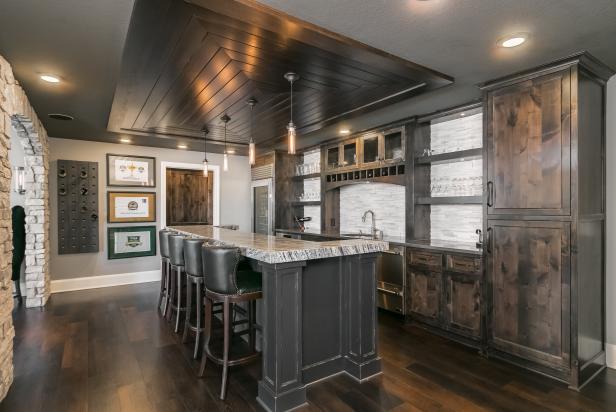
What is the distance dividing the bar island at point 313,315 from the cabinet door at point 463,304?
3.42 ft

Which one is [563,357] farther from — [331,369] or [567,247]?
[331,369]

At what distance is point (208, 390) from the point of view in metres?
2.36

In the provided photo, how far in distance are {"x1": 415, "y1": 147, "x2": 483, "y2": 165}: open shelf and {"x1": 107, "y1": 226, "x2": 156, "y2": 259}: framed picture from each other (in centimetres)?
459

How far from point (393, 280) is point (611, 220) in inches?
78.6

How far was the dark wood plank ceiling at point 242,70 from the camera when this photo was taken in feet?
6.31

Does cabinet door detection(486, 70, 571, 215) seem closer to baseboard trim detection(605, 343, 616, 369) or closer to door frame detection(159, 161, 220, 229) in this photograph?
baseboard trim detection(605, 343, 616, 369)

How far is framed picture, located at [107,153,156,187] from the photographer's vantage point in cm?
554

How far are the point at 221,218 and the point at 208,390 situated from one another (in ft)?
14.7

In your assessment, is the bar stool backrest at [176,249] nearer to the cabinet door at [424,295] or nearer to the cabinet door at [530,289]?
the cabinet door at [424,295]

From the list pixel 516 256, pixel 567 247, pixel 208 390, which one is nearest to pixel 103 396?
pixel 208 390

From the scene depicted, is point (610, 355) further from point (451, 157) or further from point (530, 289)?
point (451, 157)

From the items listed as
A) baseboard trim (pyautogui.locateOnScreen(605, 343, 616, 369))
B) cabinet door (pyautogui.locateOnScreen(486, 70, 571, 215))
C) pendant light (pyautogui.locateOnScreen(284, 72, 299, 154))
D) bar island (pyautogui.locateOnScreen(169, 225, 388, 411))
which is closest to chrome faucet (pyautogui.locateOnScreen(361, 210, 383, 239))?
cabinet door (pyautogui.locateOnScreen(486, 70, 571, 215))

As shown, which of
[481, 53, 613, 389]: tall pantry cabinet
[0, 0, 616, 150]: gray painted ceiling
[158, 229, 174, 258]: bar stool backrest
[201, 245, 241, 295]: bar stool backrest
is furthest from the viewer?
[158, 229, 174, 258]: bar stool backrest

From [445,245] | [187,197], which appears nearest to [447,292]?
[445,245]
